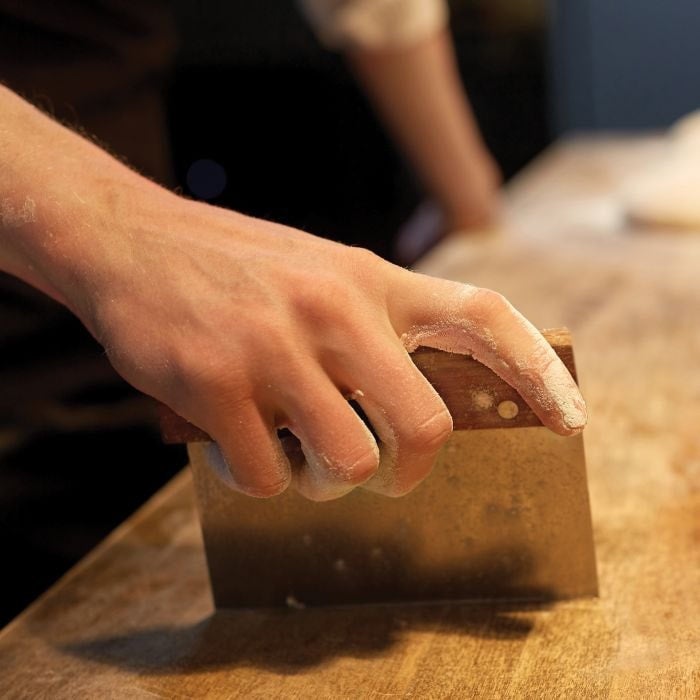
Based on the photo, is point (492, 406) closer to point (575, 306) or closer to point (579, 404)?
point (579, 404)

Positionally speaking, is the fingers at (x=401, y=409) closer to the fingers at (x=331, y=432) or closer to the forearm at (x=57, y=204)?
the fingers at (x=331, y=432)

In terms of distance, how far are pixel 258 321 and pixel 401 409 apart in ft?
0.31

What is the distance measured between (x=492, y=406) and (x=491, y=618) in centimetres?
16

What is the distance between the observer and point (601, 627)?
0.73 metres

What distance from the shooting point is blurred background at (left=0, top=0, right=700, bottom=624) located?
1.79 m

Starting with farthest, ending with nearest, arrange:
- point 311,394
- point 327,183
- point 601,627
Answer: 1. point 327,183
2. point 601,627
3. point 311,394

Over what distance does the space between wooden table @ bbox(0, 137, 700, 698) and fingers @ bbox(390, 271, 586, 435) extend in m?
0.16

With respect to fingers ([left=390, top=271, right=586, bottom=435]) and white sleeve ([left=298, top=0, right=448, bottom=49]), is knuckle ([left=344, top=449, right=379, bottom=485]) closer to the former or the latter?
fingers ([left=390, top=271, right=586, bottom=435])

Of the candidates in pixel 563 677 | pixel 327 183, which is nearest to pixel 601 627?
pixel 563 677

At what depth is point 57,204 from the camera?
656mm

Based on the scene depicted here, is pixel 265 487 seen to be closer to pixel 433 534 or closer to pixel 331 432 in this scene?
pixel 331 432

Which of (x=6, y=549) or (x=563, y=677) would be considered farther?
(x=6, y=549)

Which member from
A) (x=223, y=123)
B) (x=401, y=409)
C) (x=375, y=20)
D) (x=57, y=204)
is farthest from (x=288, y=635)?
(x=223, y=123)

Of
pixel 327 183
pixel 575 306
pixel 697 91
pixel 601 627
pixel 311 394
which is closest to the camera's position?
pixel 311 394
